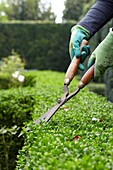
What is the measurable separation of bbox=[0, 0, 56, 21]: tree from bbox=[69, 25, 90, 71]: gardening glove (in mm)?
27859

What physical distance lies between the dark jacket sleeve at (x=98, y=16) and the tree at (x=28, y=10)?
1094 inches

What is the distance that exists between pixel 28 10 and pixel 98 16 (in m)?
28.4

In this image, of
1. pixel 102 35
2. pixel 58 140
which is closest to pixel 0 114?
pixel 58 140

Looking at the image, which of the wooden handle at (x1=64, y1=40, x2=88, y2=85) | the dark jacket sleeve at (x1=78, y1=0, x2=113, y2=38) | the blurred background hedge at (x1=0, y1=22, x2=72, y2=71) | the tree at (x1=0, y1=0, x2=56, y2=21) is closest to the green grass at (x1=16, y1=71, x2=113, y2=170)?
the wooden handle at (x1=64, y1=40, x2=88, y2=85)

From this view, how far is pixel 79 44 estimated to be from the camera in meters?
2.54

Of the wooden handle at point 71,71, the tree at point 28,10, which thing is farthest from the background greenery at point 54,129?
the tree at point 28,10

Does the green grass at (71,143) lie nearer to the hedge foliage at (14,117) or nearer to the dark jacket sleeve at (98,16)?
the dark jacket sleeve at (98,16)

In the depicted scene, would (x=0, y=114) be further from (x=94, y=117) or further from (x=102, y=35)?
(x=102, y=35)

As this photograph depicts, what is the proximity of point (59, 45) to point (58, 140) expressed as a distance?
14.4 metres

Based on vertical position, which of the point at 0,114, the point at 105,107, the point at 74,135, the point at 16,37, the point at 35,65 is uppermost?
the point at 74,135

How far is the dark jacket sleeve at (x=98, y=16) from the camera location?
106 inches

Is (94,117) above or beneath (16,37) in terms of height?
above

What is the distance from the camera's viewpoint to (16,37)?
1634 cm

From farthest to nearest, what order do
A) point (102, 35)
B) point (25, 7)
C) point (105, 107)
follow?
point (25, 7)
point (102, 35)
point (105, 107)
